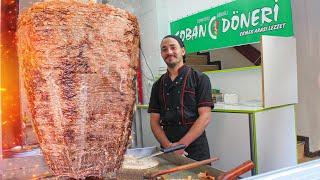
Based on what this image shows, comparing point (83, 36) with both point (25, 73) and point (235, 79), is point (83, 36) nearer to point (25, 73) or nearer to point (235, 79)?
point (25, 73)

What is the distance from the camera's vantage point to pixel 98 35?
1.91 feet

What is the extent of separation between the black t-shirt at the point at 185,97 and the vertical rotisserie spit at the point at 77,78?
0.93m

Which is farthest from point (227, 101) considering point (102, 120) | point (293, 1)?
point (102, 120)

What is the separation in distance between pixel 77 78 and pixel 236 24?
7.85 feet

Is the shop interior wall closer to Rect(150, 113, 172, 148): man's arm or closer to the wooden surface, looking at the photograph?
Rect(150, 113, 172, 148): man's arm

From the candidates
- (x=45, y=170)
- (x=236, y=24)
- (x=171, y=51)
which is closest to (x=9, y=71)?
(x=45, y=170)

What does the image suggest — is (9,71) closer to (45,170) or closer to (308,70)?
(45,170)

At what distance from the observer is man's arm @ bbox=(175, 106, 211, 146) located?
1.46 m

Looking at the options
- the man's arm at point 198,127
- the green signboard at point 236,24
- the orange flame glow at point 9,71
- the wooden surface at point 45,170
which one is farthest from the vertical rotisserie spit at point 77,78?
the green signboard at point 236,24

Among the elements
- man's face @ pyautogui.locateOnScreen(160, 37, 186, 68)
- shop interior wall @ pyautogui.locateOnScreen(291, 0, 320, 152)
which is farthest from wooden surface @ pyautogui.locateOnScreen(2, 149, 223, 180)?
shop interior wall @ pyautogui.locateOnScreen(291, 0, 320, 152)

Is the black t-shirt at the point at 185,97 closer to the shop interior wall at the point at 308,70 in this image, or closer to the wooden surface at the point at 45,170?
the wooden surface at the point at 45,170

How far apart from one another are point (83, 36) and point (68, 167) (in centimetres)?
27

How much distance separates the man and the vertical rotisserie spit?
90 cm

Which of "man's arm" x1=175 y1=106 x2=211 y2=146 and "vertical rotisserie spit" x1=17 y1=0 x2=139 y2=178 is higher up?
"vertical rotisserie spit" x1=17 y1=0 x2=139 y2=178
